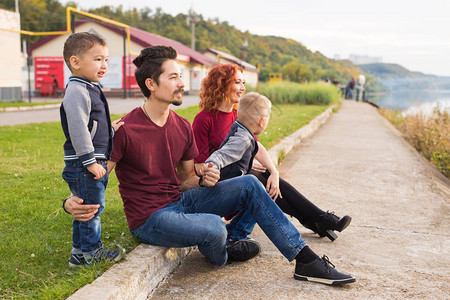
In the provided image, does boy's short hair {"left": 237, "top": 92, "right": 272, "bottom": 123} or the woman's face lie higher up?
the woman's face

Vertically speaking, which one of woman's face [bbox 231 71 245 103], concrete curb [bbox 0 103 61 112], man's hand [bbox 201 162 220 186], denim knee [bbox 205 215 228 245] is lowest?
concrete curb [bbox 0 103 61 112]

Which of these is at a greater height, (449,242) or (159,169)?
(159,169)

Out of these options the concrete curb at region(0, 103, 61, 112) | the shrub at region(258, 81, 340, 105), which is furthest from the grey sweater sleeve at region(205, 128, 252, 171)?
the shrub at region(258, 81, 340, 105)

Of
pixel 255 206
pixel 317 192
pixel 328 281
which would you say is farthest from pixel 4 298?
pixel 317 192

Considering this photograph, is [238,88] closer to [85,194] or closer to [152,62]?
[152,62]

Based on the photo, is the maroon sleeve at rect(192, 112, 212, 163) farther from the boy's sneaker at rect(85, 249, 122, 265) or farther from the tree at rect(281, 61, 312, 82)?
the tree at rect(281, 61, 312, 82)

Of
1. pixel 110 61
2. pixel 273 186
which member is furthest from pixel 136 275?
pixel 110 61

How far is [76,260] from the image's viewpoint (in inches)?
102

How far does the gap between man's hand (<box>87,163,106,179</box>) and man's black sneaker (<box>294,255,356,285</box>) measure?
1348 millimetres

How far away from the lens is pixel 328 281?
268 centimetres

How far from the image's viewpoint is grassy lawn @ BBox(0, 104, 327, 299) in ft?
7.72

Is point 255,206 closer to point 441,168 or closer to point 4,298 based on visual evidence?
point 4,298

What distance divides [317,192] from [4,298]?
3577mm

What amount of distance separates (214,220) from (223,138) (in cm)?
96
